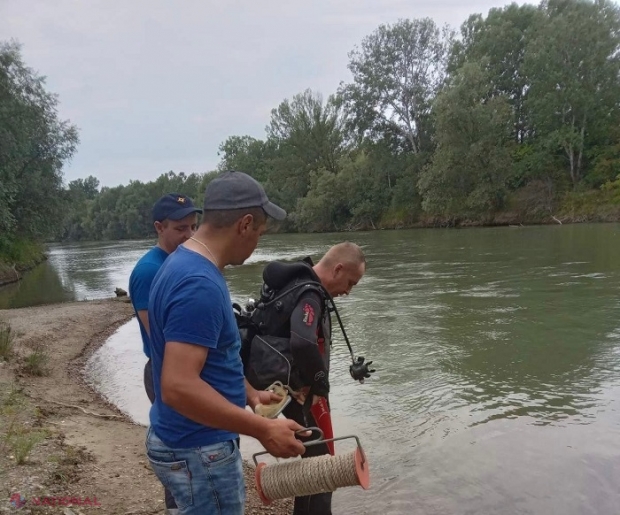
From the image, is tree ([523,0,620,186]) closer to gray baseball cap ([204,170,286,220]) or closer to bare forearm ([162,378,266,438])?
gray baseball cap ([204,170,286,220])

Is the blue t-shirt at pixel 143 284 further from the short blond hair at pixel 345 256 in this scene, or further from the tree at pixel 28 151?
the tree at pixel 28 151

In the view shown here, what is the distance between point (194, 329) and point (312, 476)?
100 cm

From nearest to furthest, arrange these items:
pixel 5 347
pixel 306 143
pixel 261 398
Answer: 1. pixel 261 398
2. pixel 5 347
3. pixel 306 143

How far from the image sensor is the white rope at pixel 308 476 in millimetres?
2488

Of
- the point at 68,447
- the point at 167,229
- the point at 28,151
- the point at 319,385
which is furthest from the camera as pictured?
the point at 28,151

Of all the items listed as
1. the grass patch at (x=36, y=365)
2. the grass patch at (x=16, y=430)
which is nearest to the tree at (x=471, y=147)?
the grass patch at (x=36, y=365)

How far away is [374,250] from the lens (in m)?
31.2

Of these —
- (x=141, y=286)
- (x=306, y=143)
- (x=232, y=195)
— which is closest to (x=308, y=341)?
(x=141, y=286)

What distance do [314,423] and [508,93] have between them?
5351cm

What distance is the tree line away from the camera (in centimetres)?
3562

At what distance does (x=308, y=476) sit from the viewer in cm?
252

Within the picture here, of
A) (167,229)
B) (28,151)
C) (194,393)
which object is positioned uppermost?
(28,151)

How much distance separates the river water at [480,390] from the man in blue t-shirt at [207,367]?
2.76 m

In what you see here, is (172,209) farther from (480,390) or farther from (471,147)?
(471,147)
